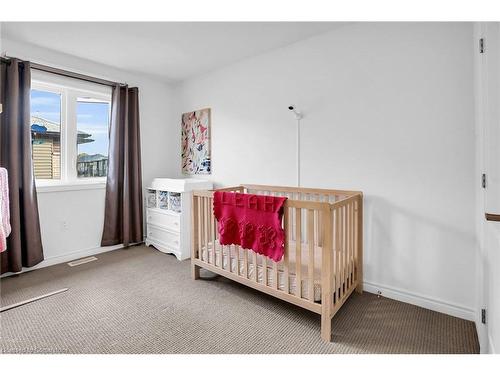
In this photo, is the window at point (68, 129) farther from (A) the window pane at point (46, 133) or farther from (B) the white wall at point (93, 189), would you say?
(B) the white wall at point (93, 189)

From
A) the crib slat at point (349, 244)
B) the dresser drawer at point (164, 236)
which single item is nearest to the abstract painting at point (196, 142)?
the dresser drawer at point (164, 236)

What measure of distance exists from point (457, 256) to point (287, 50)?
229cm

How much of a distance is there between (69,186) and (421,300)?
11.8ft

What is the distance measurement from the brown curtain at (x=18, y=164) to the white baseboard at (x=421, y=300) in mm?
3195

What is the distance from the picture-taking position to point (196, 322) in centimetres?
183

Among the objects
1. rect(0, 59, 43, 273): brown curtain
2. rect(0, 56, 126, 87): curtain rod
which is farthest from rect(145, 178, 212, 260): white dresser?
rect(0, 56, 126, 87): curtain rod

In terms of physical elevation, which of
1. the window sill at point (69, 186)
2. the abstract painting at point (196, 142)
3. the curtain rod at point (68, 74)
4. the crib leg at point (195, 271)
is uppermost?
the curtain rod at point (68, 74)

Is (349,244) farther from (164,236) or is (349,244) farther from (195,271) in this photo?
(164,236)

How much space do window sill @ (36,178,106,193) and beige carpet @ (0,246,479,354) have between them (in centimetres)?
91

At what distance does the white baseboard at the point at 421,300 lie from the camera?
1857 mm

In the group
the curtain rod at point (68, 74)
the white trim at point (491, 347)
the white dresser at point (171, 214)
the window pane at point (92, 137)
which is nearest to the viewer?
the white trim at point (491, 347)

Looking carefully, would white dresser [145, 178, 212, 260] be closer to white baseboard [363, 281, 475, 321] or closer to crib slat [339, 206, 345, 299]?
crib slat [339, 206, 345, 299]

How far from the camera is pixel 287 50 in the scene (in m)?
2.65

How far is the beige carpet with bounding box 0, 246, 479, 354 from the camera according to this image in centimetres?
158
